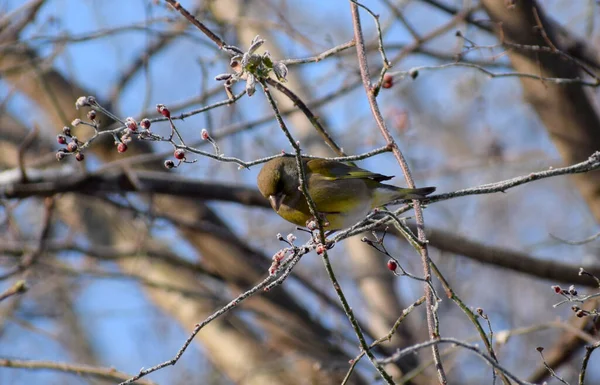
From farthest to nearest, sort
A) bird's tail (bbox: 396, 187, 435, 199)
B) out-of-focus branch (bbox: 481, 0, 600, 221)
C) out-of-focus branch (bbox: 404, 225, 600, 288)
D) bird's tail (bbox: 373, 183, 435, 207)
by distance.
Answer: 1. out-of-focus branch (bbox: 404, 225, 600, 288)
2. out-of-focus branch (bbox: 481, 0, 600, 221)
3. bird's tail (bbox: 373, 183, 435, 207)
4. bird's tail (bbox: 396, 187, 435, 199)

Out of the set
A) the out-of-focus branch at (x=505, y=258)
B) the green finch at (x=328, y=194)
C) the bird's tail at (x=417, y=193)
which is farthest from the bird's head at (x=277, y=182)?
the out-of-focus branch at (x=505, y=258)

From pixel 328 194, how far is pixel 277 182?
0.85 ft

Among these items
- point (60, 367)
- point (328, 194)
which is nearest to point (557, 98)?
point (328, 194)

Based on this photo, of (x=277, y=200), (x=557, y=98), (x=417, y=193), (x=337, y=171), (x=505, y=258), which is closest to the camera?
(x=417, y=193)

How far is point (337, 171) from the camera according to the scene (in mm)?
3543

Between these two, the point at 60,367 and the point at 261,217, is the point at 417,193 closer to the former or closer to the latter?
the point at 60,367

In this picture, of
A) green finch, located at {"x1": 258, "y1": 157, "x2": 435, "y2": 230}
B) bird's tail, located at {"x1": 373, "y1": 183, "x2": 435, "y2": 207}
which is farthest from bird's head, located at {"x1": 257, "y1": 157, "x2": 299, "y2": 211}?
bird's tail, located at {"x1": 373, "y1": 183, "x2": 435, "y2": 207}

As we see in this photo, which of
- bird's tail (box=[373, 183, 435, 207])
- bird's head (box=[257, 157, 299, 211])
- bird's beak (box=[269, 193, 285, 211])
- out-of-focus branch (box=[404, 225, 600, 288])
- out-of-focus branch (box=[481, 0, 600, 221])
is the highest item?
out-of-focus branch (box=[481, 0, 600, 221])

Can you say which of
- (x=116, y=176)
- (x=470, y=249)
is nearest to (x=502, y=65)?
(x=470, y=249)

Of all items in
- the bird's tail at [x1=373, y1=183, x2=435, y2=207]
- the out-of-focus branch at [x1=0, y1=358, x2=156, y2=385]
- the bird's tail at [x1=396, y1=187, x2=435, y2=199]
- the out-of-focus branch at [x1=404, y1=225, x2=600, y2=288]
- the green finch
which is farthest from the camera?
the out-of-focus branch at [x1=404, y1=225, x2=600, y2=288]

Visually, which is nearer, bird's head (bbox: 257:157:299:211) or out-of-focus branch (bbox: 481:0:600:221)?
bird's head (bbox: 257:157:299:211)

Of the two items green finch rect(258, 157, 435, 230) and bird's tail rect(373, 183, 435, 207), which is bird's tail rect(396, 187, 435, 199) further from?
green finch rect(258, 157, 435, 230)

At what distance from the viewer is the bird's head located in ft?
11.0

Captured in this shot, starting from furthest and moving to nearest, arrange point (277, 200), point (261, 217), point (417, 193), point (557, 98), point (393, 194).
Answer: point (261, 217) < point (557, 98) < point (277, 200) < point (393, 194) < point (417, 193)
